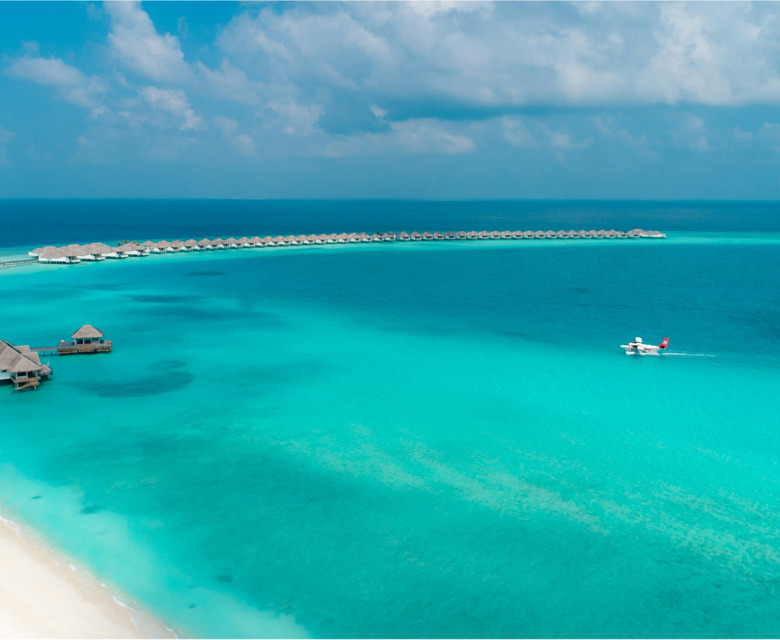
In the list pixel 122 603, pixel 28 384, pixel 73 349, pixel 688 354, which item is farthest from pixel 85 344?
pixel 688 354

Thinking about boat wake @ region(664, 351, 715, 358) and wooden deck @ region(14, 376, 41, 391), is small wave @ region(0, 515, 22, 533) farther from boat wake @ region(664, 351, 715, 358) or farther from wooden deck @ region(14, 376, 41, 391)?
boat wake @ region(664, 351, 715, 358)

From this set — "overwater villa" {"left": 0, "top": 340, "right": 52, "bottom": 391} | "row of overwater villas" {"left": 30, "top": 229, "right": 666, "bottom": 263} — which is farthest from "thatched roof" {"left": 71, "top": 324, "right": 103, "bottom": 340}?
"row of overwater villas" {"left": 30, "top": 229, "right": 666, "bottom": 263}

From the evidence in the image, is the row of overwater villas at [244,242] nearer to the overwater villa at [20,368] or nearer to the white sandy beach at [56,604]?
the overwater villa at [20,368]

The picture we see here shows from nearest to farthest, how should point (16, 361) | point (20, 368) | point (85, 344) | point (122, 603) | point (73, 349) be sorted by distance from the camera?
point (122, 603) → point (20, 368) → point (16, 361) → point (73, 349) → point (85, 344)

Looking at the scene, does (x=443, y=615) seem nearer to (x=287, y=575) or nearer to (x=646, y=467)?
(x=287, y=575)

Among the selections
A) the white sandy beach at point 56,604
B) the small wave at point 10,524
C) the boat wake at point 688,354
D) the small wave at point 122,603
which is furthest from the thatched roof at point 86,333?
the boat wake at point 688,354

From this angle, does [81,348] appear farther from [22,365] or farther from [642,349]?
[642,349]
